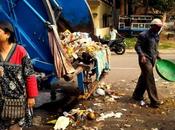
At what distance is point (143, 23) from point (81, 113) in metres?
24.8

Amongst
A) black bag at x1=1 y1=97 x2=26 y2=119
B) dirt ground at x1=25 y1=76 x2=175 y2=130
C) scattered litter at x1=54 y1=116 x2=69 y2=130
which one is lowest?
dirt ground at x1=25 y1=76 x2=175 y2=130

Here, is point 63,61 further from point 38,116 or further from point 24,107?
point 24,107

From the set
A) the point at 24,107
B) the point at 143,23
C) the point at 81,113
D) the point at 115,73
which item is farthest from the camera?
the point at 143,23

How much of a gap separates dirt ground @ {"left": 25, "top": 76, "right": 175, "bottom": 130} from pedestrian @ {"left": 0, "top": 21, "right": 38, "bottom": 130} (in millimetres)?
2397

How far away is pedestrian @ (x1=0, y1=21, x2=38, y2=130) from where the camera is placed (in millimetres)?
4848

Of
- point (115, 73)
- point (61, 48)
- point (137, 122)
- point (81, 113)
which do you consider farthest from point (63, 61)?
point (115, 73)

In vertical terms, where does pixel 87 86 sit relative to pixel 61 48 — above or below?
below

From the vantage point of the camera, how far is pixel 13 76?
16.0 ft

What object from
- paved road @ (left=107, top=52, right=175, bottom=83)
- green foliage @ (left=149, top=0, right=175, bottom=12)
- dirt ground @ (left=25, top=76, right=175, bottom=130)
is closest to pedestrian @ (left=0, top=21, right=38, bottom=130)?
dirt ground @ (left=25, top=76, right=175, bottom=130)

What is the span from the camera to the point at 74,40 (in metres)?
8.52

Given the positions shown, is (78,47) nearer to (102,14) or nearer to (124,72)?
(124,72)

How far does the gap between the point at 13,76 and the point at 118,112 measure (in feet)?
12.5

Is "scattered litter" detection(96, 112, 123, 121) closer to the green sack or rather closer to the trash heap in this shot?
the trash heap

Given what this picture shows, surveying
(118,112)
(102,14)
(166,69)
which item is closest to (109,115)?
(118,112)
